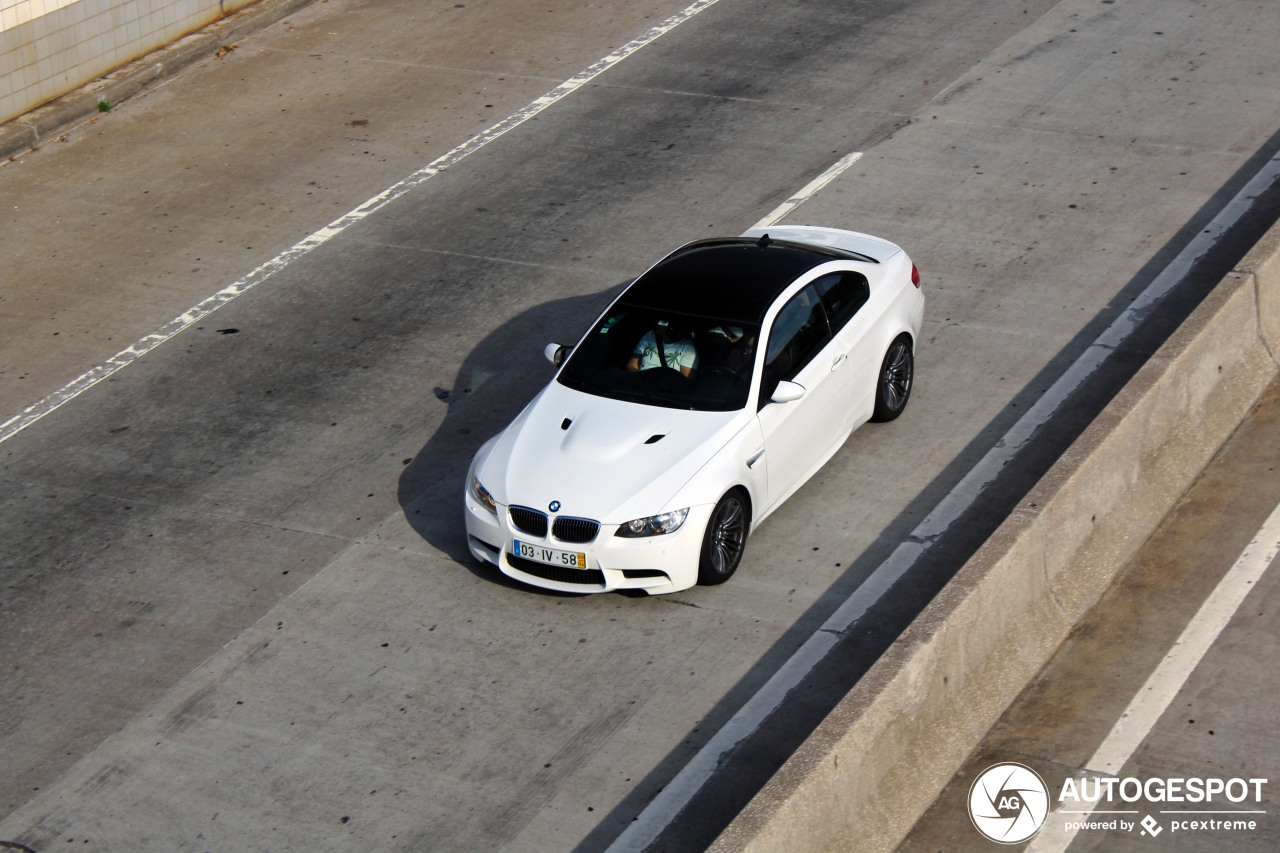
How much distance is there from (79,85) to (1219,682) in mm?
13948

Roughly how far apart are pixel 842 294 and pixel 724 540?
2085 millimetres

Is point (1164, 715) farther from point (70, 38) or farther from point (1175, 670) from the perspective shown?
point (70, 38)

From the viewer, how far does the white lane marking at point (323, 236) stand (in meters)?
11.6

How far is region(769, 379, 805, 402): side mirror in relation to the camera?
920 centimetres

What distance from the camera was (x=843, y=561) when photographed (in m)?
9.30

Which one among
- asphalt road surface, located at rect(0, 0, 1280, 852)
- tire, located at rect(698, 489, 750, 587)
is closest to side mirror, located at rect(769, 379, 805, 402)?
tire, located at rect(698, 489, 750, 587)

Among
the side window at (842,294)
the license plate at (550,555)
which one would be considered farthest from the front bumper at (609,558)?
the side window at (842,294)

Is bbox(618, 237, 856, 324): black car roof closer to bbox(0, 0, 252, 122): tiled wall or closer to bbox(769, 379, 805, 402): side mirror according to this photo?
bbox(769, 379, 805, 402): side mirror

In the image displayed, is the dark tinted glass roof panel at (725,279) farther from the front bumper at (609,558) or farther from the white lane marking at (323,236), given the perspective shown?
the white lane marking at (323,236)

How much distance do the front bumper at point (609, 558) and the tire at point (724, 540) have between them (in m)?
0.08

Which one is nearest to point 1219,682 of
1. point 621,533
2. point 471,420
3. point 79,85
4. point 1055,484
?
point 1055,484

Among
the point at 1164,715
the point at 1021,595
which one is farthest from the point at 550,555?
the point at 1164,715

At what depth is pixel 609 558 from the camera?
28.5ft

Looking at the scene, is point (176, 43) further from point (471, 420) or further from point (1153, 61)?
point (1153, 61)
